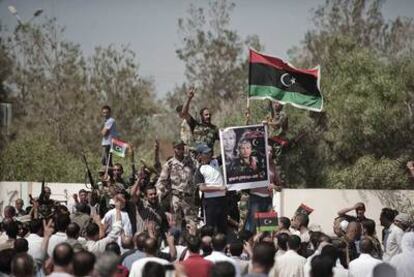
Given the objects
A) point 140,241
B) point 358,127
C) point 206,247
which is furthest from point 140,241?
point 358,127

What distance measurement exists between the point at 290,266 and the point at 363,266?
82 centimetres

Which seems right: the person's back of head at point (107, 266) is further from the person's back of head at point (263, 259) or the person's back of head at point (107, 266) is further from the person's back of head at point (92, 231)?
the person's back of head at point (92, 231)

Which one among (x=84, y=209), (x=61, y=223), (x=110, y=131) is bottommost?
(x=61, y=223)

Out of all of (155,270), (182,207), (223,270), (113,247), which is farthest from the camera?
(182,207)

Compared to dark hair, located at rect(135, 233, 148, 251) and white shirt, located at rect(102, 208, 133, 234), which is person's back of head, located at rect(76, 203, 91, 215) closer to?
white shirt, located at rect(102, 208, 133, 234)

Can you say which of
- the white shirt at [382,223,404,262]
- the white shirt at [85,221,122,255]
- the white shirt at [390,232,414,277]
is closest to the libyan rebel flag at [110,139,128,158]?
the white shirt at [85,221,122,255]

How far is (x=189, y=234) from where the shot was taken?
12.9 m

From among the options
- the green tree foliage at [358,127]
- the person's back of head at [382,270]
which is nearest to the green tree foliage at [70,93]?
the green tree foliage at [358,127]

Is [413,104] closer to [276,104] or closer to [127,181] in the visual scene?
[276,104]

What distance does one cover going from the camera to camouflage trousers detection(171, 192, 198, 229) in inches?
650

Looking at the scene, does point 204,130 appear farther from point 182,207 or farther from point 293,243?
point 293,243

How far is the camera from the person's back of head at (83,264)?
9.41 m

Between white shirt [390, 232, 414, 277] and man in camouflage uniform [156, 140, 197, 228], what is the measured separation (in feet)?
14.0

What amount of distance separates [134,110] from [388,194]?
85.8 ft
